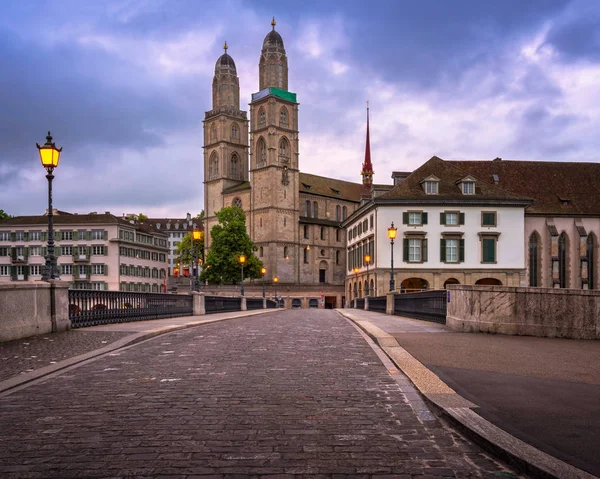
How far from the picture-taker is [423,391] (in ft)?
23.3

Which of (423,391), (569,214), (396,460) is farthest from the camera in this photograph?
(569,214)

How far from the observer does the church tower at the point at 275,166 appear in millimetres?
103375

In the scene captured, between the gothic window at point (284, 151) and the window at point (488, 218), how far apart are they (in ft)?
176

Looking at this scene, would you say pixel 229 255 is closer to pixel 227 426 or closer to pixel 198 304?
pixel 198 304

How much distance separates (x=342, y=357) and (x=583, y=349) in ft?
14.9

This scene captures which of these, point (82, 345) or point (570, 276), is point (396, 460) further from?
point (570, 276)

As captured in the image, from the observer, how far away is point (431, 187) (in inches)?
2322

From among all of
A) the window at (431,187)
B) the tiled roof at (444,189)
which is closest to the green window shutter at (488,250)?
the tiled roof at (444,189)

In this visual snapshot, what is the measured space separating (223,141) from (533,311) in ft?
332

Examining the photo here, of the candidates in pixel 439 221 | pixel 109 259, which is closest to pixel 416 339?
pixel 439 221

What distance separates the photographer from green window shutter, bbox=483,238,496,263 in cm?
5806

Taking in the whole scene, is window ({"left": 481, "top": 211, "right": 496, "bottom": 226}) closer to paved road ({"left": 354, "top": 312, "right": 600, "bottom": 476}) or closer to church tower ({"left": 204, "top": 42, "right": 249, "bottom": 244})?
paved road ({"left": 354, "top": 312, "right": 600, "bottom": 476})

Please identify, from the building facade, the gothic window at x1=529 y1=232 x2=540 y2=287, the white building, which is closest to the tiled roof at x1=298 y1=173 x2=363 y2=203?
the building facade

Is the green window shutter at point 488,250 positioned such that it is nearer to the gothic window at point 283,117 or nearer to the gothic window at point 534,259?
the gothic window at point 534,259
